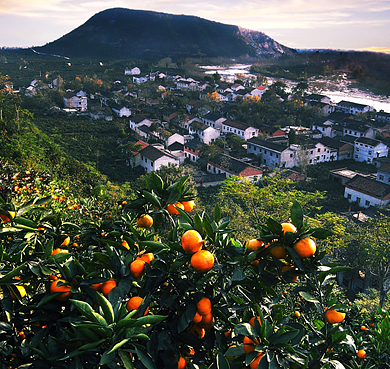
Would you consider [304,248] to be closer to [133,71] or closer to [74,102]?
[74,102]

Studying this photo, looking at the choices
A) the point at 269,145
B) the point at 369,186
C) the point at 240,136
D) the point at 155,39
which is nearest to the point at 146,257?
the point at 369,186

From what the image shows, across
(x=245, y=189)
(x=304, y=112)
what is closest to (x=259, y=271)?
(x=245, y=189)

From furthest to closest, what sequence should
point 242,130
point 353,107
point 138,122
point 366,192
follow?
1. point 353,107
2. point 242,130
3. point 138,122
4. point 366,192

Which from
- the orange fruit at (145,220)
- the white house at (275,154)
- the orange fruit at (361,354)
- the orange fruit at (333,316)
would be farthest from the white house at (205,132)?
the orange fruit at (333,316)

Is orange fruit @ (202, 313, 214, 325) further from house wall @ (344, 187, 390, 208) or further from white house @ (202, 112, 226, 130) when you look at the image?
white house @ (202, 112, 226, 130)

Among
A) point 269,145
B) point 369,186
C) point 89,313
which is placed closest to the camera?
point 89,313

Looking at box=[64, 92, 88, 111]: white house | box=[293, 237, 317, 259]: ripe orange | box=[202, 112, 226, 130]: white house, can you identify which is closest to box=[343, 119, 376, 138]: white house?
box=[202, 112, 226, 130]: white house

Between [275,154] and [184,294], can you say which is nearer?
[184,294]
